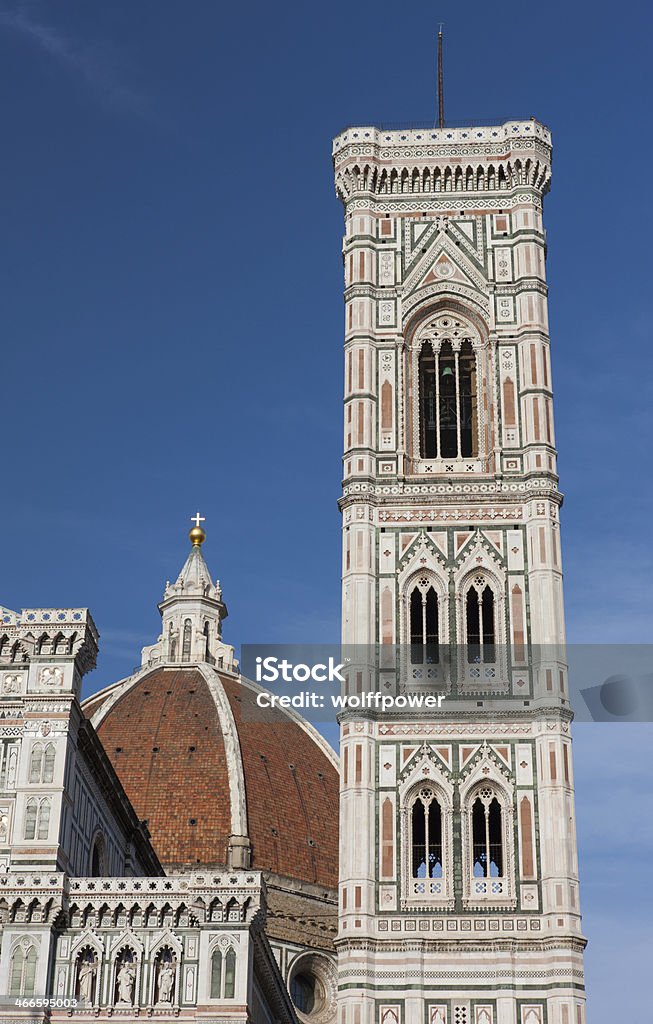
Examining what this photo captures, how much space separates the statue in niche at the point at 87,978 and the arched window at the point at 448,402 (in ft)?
42.5

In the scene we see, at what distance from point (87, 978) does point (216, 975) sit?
2462 mm

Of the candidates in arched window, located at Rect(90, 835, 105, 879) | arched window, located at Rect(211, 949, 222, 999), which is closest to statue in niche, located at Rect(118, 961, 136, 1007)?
arched window, located at Rect(211, 949, 222, 999)

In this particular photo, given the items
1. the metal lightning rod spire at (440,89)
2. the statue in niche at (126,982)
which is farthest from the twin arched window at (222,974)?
the metal lightning rod spire at (440,89)

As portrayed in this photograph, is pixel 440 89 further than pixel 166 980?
Yes

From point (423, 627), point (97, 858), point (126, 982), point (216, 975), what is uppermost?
point (423, 627)

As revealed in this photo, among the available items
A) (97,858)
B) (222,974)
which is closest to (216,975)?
(222,974)

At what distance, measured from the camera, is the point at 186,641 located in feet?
258

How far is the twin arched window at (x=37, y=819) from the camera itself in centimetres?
3491

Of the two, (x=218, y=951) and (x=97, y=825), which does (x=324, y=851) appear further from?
(x=218, y=951)

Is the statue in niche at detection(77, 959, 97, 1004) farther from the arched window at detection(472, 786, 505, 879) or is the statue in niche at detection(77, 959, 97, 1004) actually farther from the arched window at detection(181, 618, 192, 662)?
the arched window at detection(181, 618, 192, 662)

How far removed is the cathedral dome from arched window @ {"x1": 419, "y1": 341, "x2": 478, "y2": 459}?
2786 centimetres

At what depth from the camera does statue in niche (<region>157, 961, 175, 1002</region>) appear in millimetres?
33906

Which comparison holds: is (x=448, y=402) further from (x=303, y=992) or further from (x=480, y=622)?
(x=303, y=992)

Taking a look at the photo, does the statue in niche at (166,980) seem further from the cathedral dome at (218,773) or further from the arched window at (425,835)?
the cathedral dome at (218,773)
